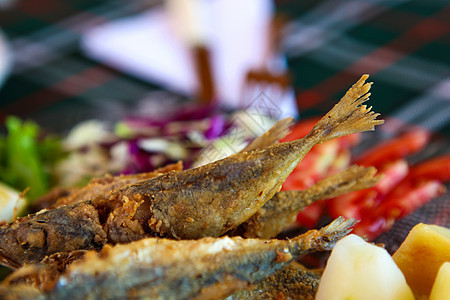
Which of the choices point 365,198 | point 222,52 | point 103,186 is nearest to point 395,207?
point 365,198

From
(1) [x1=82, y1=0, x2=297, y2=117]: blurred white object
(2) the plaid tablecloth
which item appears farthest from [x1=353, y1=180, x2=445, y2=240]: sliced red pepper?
(1) [x1=82, y1=0, x2=297, y2=117]: blurred white object

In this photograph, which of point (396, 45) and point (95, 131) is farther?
point (396, 45)

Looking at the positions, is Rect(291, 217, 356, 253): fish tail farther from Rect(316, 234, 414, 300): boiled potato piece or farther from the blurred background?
the blurred background

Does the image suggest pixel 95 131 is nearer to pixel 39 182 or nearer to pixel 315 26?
pixel 39 182

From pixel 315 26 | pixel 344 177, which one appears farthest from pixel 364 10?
pixel 344 177

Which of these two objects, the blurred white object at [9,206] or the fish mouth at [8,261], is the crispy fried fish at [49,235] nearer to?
the fish mouth at [8,261]

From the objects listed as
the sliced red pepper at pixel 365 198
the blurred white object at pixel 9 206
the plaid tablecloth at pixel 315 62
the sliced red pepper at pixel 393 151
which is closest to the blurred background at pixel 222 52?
the plaid tablecloth at pixel 315 62
